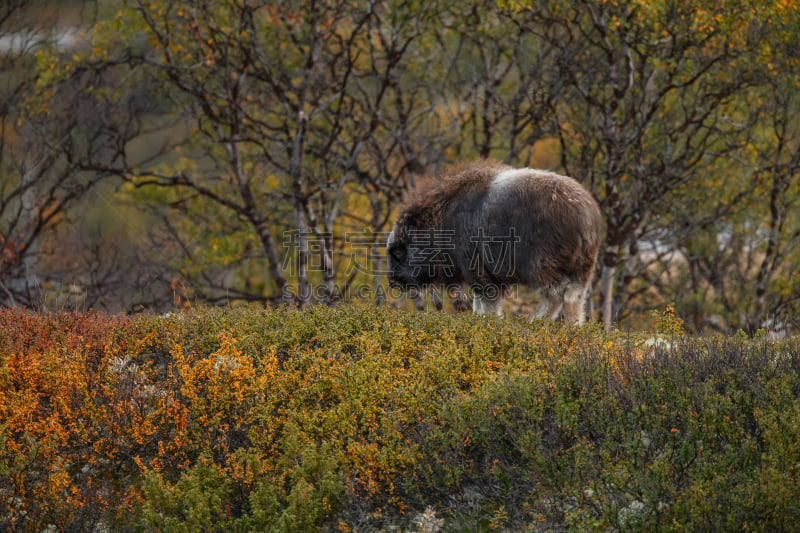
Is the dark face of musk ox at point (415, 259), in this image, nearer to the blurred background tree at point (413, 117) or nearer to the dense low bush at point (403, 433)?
the blurred background tree at point (413, 117)

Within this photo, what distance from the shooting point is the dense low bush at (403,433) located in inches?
235

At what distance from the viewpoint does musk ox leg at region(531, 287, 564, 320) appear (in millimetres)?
10422

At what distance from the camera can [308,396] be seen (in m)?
7.79

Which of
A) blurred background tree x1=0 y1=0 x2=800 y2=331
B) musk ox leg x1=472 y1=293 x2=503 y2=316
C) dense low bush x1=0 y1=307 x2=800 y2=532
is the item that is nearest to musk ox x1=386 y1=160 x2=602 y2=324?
musk ox leg x1=472 y1=293 x2=503 y2=316

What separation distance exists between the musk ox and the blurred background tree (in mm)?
3443

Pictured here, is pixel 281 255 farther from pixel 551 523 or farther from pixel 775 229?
pixel 551 523

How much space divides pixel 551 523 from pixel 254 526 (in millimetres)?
2330

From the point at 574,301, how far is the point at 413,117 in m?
9.31

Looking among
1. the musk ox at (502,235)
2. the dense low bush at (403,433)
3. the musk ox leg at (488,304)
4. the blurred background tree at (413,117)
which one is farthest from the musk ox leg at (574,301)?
the blurred background tree at (413,117)

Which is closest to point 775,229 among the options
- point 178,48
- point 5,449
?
point 178,48

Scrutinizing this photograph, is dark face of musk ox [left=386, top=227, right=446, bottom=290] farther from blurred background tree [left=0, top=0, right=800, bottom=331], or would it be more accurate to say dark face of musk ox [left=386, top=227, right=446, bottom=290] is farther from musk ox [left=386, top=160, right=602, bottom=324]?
blurred background tree [left=0, top=0, right=800, bottom=331]

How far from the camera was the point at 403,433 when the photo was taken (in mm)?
7156

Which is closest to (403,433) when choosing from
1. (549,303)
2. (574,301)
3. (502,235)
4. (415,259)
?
(502,235)

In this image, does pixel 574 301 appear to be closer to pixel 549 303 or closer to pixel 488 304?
pixel 549 303
